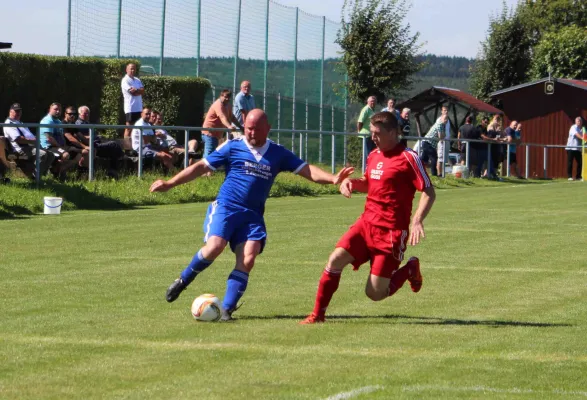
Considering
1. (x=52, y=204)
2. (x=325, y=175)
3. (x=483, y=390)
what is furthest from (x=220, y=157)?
(x=52, y=204)

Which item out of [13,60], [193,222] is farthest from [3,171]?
[13,60]

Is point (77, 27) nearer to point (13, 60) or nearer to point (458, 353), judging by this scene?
point (13, 60)

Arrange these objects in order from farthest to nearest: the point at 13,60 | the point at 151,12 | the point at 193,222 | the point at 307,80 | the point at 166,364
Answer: the point at 307,80 → the point at 151,12 → the point at 13,60 → the point at 193,222 → the point at 166,364

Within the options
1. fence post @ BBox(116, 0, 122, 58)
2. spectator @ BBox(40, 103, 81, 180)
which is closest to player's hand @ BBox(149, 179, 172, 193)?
spectator @ BBox(40, 103, 81, 180)

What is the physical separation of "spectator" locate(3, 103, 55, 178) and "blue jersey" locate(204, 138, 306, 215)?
37.9 ft

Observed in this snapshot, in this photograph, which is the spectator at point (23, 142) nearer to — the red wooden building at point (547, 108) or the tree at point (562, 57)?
the red wooden building at point (547, 108)

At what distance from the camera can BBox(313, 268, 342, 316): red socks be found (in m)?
9.02

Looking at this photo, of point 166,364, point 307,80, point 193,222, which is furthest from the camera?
point 307,80

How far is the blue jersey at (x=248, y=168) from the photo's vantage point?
371 inches

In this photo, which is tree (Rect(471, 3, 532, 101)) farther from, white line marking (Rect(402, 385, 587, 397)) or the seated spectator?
A: white line marking (Rect(402, 385, 587, 397))

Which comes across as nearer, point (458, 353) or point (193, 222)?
point (458, 353)

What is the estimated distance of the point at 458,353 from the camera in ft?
25.3

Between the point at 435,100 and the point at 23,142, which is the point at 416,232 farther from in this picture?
the point at 435,100

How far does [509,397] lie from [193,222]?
1195cm
